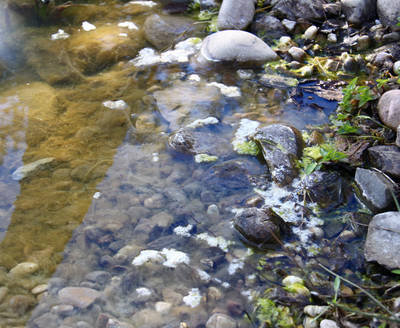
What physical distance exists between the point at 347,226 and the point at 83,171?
2119mm

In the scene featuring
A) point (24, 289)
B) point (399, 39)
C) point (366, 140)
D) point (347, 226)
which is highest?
point (399, 39)

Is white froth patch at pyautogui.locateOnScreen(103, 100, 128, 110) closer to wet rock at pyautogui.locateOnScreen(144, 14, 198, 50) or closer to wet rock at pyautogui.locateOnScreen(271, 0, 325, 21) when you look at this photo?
wet rock at pyautogui.locateOnScreen(144, 14, 198, 50)

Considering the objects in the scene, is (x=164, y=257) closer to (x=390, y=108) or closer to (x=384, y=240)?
(x=384, y=240)

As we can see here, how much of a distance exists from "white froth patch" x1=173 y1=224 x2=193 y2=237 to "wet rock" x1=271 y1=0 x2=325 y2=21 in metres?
3.73

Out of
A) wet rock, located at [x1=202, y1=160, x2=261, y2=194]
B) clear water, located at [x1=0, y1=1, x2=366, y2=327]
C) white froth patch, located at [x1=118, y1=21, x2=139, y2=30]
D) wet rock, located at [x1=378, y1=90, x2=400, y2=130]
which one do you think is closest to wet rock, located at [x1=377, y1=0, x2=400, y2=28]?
clear water, located at [x1=0, y1=1, x2=366, y2=327]

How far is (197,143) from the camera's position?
11.2 feet

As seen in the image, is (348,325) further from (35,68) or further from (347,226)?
(35,68)

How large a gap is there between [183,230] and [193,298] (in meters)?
0.54

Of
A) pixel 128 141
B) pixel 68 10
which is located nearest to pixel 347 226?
pixel 128 141

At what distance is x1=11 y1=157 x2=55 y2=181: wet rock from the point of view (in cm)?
316

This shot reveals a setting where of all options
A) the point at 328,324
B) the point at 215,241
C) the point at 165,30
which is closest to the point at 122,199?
the point at 215,241

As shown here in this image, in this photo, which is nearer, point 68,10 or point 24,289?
point 24,289

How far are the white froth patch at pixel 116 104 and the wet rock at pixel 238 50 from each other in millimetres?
1286

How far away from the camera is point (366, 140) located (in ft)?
10.1
